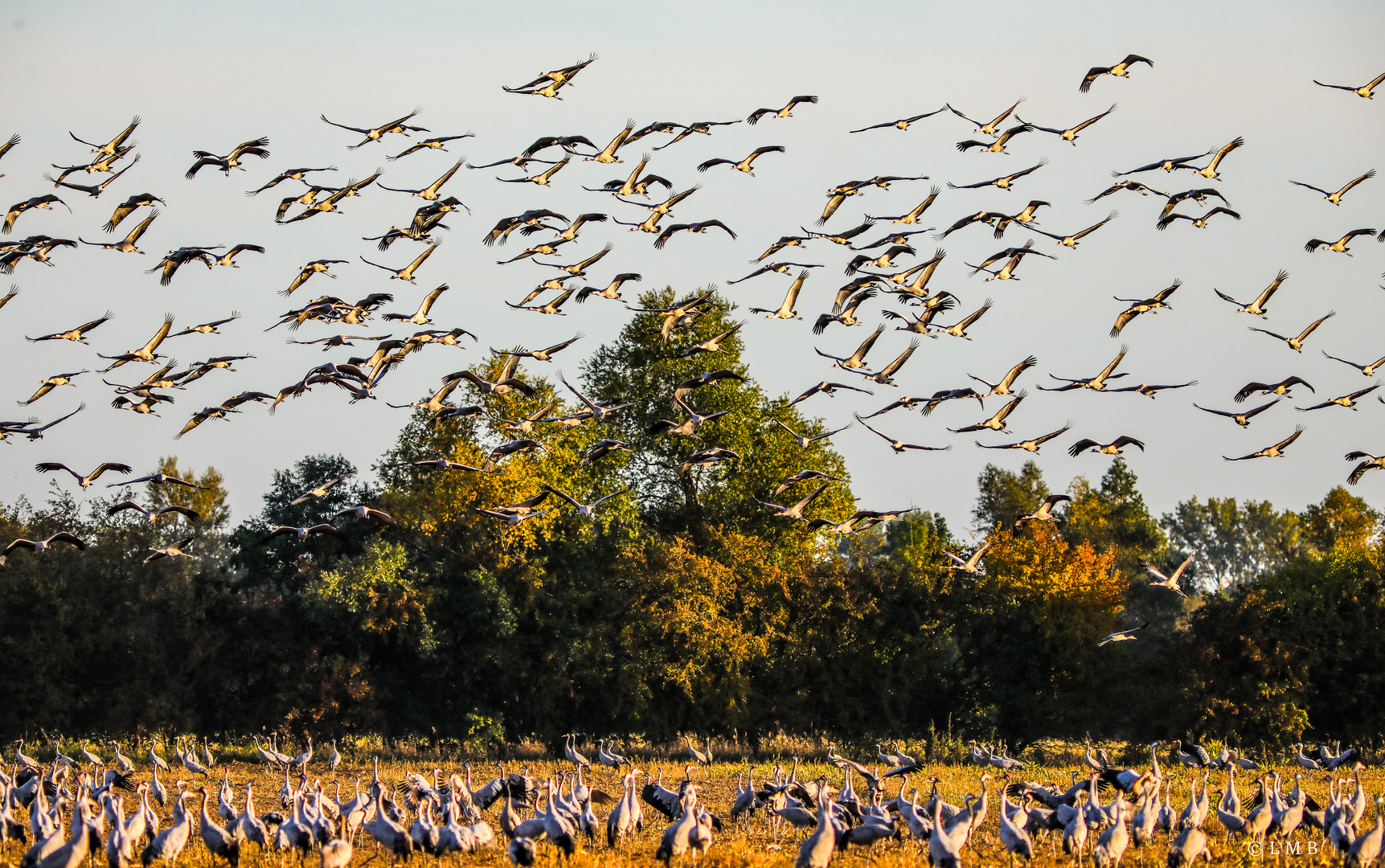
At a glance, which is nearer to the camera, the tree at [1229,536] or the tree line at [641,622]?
the tree line at [641,622]

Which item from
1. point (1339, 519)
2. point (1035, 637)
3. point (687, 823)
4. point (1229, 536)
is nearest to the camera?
point (687, 823)

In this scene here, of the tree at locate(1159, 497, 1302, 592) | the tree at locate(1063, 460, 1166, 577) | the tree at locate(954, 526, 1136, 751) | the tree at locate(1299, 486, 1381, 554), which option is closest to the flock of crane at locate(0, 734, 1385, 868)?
the tree at locate(954, 526, 1136, 751)

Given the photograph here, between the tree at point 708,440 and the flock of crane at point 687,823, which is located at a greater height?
the tree at point 708,440

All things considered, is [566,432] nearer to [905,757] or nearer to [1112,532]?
[905,757]

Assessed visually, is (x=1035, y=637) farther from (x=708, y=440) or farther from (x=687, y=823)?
(x=687, y=823)

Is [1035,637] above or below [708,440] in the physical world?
below

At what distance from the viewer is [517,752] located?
4206 cm

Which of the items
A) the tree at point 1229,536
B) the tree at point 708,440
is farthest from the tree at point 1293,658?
the tree at point 1229,536

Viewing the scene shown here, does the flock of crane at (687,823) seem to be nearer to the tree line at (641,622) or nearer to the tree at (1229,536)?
the tree line at (641,622)

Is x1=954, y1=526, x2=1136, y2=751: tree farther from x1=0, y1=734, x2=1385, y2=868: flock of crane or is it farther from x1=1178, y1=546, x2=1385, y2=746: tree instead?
x1=0, y1=734, x2=1385, y2=868: flock of crane

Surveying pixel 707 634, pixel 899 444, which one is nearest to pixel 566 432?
pixel 707 634

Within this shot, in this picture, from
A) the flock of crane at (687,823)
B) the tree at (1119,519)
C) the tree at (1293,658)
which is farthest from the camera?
the tree at (1119,519)

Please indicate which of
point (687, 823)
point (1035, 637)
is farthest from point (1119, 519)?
point (687, 823)

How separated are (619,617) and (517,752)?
6421 mm
